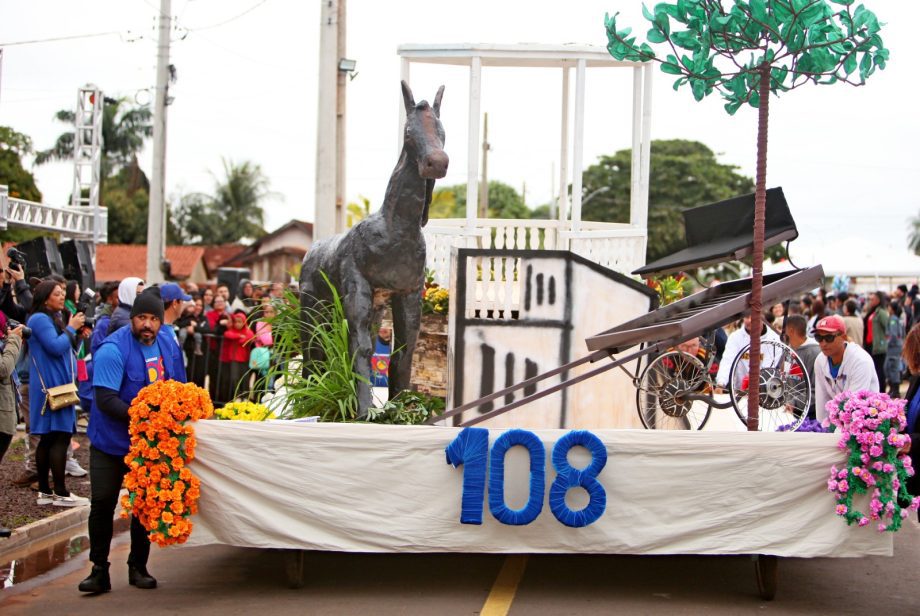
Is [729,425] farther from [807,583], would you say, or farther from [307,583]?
[307,583]

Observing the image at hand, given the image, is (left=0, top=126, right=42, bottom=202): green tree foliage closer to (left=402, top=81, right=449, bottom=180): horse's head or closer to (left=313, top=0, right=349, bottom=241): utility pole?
(left=313, top=0, right=349, bottom=241): utility pole

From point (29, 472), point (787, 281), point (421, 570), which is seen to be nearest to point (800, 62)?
point (787, 281)

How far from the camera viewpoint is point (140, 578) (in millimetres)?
7258

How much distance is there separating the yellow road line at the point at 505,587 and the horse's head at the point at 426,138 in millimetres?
2833

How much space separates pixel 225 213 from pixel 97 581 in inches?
2363

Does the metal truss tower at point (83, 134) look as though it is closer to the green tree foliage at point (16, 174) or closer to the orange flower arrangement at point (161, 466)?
the green tree foliage at point (16, 174)

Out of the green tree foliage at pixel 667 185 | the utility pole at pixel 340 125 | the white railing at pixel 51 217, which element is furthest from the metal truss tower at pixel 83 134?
the green tree foliage at pixel 667 185

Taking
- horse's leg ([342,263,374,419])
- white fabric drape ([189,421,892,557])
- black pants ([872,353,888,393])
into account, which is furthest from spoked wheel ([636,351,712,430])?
black pants ([872,353,888,393])

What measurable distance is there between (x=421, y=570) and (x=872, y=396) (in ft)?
10.6

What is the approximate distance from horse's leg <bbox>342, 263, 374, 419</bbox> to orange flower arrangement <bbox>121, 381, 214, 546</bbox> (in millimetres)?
2064

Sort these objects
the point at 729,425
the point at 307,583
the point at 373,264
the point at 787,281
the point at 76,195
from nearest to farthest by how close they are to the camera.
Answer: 1. the point at 307,583
2. the point at 787,281
3. the point at 373,264
4. the point at 729,425
5. the point at 76,195

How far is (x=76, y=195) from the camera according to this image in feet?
79.3

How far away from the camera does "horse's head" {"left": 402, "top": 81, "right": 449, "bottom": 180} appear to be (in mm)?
8172

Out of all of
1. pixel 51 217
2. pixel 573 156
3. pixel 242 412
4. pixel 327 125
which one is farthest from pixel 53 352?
pixel 51 217
